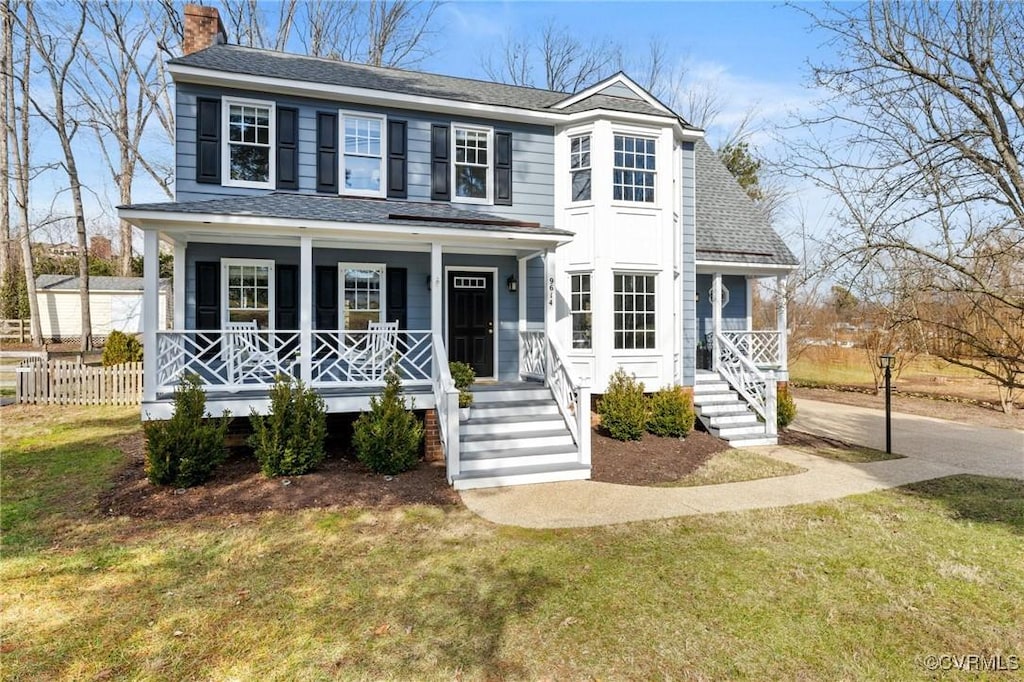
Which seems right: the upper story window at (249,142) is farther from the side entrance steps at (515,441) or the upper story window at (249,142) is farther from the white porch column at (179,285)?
the side entrance steps at (515,441)

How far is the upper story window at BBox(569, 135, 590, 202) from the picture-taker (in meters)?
11.1

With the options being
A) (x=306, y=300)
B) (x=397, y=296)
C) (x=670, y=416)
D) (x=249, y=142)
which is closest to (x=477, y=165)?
(x=397, y=296)

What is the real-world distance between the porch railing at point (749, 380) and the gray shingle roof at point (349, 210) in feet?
17.5

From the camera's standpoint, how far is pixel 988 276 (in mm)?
5707

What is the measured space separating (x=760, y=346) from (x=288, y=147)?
37.4 feet

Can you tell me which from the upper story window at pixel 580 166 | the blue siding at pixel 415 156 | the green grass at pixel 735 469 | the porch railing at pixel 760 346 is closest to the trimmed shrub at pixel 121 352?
the blue siding at pixel 415 156

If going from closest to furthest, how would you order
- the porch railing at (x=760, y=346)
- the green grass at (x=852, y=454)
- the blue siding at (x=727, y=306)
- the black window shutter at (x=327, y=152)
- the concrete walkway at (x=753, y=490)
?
the concrete walkway at (x=753, y=490) < the green grass at (x=852, y=454) < the black window shutter at (x=327, y=152) < the porch railing at (x=760, y=346) < the blue siding at (x=727, y=306)

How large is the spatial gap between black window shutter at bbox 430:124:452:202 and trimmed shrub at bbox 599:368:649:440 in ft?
16.9

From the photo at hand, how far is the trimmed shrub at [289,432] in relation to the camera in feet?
25.0

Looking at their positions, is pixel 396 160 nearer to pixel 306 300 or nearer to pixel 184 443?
pixel 306 300

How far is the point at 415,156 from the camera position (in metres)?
10.9

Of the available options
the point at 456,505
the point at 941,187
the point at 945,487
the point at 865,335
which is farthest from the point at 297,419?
the point at 865,335

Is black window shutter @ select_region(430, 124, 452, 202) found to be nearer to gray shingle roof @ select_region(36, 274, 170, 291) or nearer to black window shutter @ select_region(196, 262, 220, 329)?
black window shutter @ select_region(196, 262, 220, 329)

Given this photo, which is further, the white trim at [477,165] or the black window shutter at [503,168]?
the black window shutter at [503,168]
